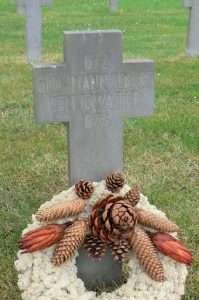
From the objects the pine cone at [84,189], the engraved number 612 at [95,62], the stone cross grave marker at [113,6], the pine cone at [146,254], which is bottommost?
the stone cross grave marker at [113,6]

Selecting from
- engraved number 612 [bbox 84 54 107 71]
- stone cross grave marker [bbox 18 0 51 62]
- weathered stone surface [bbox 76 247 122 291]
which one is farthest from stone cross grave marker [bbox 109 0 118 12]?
weathered stone surface [bbox 76 247 122 291]

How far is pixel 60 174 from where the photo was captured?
15.6 feet

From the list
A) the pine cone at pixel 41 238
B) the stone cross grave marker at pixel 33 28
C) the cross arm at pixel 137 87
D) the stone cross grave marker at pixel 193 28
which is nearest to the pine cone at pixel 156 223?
the pine cone at pixel 41 238

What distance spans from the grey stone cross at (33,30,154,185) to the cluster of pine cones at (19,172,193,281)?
0.37m

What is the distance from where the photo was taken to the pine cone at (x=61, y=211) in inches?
116

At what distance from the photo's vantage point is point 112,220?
9.34 feet

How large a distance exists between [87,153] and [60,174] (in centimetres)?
146

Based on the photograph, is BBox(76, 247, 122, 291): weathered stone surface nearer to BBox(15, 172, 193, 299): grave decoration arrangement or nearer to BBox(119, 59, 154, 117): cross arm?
BBox(15, 172, 193, 299): grave decoration arrangement

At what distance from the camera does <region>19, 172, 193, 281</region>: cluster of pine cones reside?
9.39ft

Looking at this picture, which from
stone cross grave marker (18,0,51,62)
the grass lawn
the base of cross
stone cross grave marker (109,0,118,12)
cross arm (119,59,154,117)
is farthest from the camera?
stone cross grave marker (109,0,118,12)

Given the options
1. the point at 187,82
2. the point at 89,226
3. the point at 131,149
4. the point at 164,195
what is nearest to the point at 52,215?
the point at 89,226

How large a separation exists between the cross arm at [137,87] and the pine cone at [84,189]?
1.52 feet

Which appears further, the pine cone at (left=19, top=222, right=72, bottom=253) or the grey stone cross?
the grey stone cross

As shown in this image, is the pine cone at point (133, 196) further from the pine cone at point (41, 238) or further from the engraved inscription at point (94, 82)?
the engraved inscription at point (94, 82)
